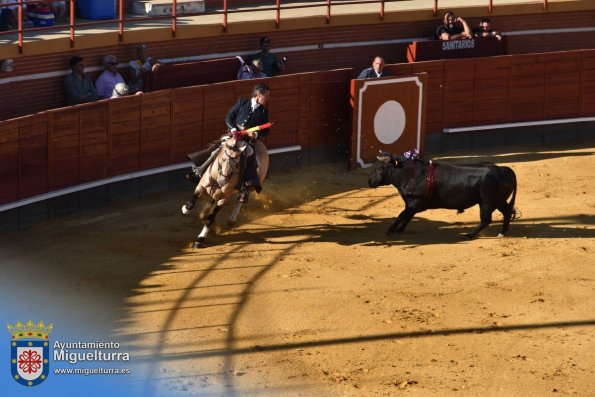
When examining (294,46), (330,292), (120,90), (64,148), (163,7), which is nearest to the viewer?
(330,292)

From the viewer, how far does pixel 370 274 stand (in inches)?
677

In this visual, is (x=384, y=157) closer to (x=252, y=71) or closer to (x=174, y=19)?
(x=252, y=71)

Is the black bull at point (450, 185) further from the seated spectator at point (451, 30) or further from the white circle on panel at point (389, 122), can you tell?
the seated spectator at point (451, 30)

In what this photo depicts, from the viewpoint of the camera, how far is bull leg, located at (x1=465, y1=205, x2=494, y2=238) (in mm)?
18469

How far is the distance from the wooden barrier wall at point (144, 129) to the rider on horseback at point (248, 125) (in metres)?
2.03

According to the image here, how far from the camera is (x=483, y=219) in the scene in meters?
18.6

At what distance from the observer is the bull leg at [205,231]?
59.2ft

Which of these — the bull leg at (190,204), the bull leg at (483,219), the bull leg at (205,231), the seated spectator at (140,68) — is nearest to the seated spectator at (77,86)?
the seated spectator at (140,68)

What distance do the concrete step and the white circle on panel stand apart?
380 cm

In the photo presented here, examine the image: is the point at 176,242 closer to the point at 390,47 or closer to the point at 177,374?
the point at 177,374

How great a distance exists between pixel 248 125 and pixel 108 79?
3129 mm

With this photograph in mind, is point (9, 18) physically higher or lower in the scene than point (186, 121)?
higher

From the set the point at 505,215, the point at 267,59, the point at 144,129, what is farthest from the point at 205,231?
the point at 267,59

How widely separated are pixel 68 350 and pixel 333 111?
1007 cm
